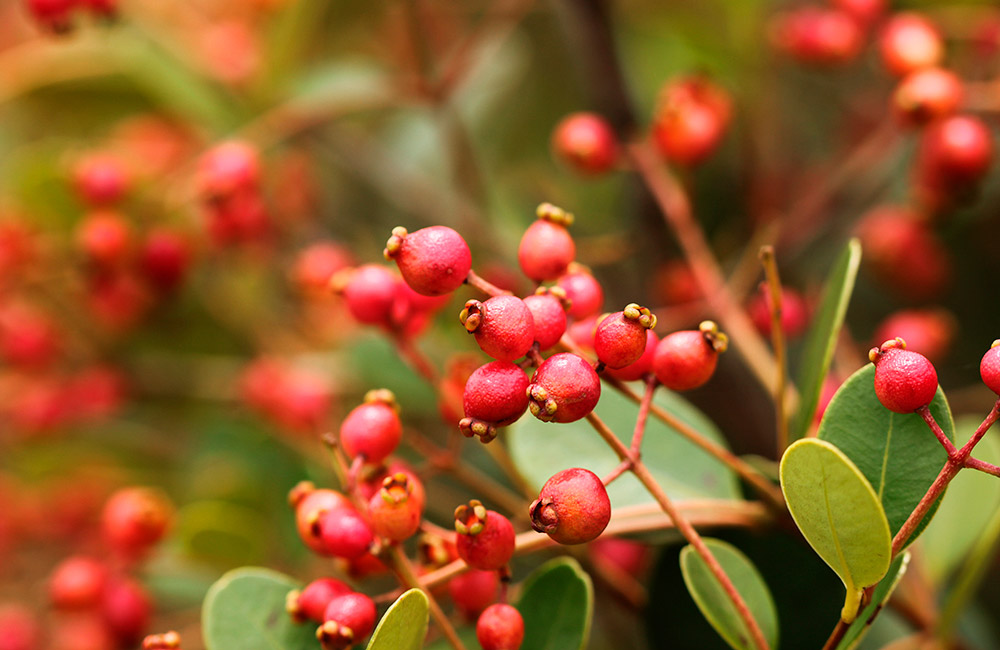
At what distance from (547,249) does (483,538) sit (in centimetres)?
18

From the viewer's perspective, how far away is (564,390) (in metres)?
0.46

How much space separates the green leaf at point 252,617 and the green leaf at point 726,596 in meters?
0.24

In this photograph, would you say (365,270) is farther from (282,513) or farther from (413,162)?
(413,162)

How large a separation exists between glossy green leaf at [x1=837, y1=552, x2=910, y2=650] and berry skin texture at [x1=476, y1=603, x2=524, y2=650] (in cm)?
18

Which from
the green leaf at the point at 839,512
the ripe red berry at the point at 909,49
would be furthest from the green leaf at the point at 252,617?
the ripe red berry at the point at 909,49

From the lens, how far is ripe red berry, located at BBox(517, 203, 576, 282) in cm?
57

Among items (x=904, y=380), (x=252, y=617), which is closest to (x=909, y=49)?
(x=904, y=380)

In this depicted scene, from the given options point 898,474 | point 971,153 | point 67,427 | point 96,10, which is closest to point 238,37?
point 96,10

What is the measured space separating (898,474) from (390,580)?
594 millimetres

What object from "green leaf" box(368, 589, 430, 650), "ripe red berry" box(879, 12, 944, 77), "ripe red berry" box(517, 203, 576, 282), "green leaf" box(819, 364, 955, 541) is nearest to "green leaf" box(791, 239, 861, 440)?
"green leaf" box(819, 364, 955, 541)

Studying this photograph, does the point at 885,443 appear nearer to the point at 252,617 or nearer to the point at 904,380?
the point at 904,380

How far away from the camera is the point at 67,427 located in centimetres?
126

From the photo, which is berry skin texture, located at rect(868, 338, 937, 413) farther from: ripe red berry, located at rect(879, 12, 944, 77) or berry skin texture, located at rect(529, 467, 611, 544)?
ripe red berry, located at rect(879, 12, 944, 77)

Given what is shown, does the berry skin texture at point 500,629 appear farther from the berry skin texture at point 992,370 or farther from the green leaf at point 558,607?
the berry skin texture at point 992,370
